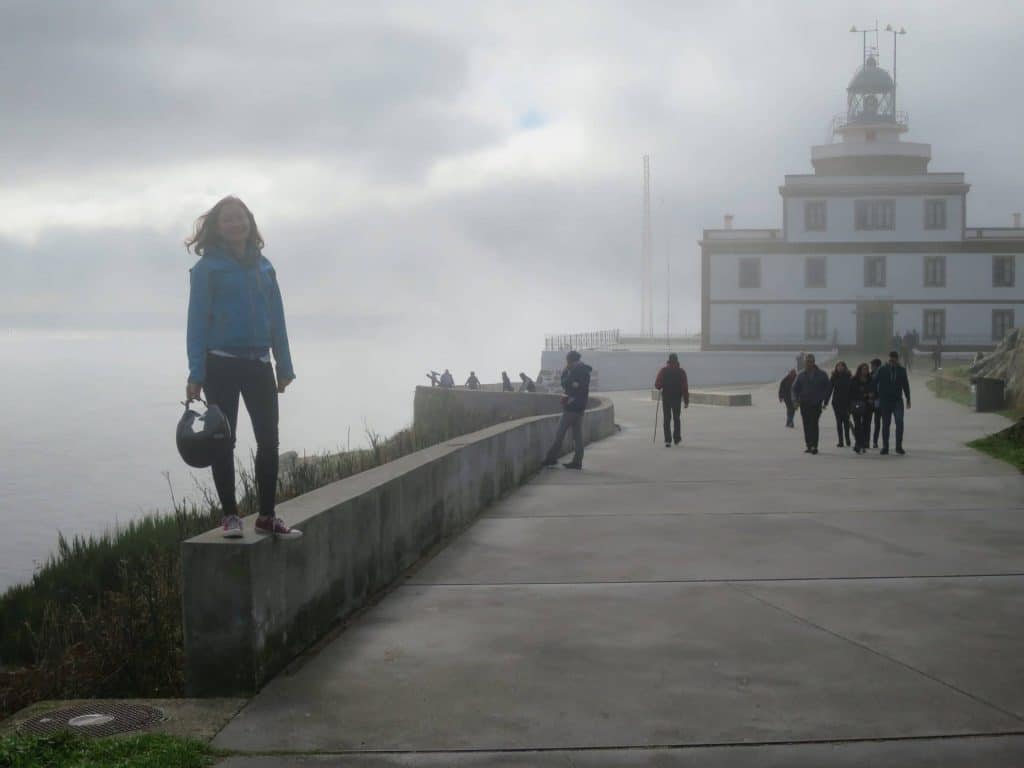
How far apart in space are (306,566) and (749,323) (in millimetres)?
60415

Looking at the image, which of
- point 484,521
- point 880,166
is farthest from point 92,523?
point 880,166

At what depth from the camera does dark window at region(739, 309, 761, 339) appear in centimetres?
6494

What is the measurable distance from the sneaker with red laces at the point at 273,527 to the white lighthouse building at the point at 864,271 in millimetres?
60357

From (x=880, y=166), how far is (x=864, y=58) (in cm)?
1003

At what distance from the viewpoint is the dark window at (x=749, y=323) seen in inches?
2557

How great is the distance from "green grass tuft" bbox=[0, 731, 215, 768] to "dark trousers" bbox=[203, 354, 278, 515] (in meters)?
1.41

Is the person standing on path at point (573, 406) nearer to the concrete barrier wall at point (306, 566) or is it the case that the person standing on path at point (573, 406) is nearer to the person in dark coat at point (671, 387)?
the person in dark coat at point (671, 387)

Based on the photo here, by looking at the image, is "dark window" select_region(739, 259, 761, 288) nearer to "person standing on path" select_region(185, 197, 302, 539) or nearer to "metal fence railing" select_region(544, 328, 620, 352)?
"metal fence railing" select_region(544, 328, 620, 352)

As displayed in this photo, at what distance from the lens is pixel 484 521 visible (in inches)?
447

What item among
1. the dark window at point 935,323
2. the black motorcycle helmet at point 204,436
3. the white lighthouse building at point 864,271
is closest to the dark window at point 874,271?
the white lighthouse building at point 864,271

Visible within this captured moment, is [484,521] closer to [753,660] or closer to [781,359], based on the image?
[753,660]

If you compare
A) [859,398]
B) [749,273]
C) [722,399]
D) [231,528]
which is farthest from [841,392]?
[749,273]

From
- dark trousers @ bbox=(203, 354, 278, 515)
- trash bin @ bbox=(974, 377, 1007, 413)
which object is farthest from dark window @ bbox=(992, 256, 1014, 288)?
dark trousers @ bbox=(203, 354, 278, 515)

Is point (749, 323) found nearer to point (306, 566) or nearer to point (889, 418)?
point (889, 418)
